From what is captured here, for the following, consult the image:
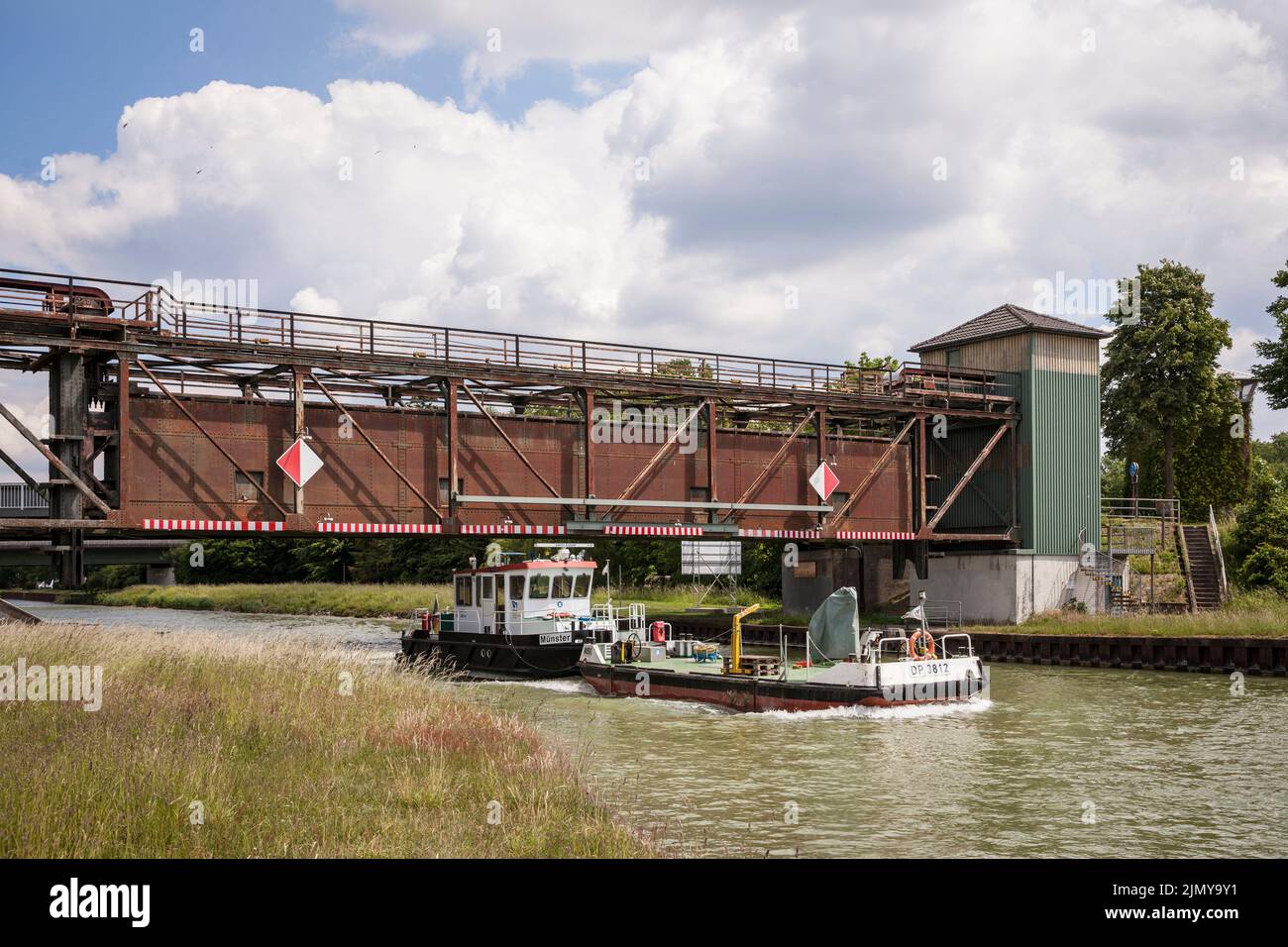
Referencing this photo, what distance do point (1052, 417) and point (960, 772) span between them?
29241mm

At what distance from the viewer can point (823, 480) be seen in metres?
42.7

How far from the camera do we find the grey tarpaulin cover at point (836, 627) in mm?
27531

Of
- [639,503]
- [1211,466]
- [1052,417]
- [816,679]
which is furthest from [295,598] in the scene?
[816,679]

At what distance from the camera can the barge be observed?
26094mm

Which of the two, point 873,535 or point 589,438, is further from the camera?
point 873,535

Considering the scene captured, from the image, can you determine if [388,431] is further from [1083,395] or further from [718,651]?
[1083,395]

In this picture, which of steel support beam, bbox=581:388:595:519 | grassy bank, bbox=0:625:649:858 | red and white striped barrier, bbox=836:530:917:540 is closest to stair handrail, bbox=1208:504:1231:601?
red and white striped barrier, bbox=836:530:917:540

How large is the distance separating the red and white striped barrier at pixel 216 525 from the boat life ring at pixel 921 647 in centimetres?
1756

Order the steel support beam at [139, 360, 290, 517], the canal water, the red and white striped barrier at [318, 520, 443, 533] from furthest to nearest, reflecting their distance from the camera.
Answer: the red and white striped barrier at [318, 520, 443, 533], the steel support beam at [139, 360, 290, 517], the canal water

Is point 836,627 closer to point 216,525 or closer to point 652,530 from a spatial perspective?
point 652,530

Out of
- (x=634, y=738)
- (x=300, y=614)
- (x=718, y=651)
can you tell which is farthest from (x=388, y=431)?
(x=300, y=614)

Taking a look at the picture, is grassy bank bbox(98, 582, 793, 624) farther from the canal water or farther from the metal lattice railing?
the canal water

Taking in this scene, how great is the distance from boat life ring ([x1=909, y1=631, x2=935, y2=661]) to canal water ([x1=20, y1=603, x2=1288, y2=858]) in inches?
54.1

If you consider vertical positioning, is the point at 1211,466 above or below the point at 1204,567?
above
